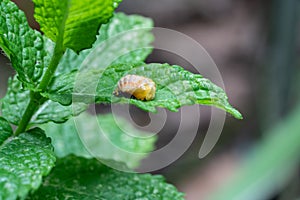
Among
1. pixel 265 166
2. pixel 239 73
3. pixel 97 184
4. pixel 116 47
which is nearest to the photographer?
pixel 97 184

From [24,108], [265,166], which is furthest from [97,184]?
[265,166]

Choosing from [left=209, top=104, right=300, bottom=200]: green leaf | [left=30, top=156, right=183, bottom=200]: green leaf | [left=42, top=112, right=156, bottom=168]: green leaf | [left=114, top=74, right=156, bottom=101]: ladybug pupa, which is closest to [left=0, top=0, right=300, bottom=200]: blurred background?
[left=209, top=104, right=300, bottom=200]: green leaf

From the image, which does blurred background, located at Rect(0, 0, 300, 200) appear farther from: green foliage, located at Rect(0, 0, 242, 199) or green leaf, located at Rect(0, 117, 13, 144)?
green leaf, located at Rect(0, 117, 13, 144)

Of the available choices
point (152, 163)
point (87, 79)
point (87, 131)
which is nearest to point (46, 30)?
point (87, 79)

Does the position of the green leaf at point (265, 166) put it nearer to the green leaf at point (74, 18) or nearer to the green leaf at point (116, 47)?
the green leaf at point (116, 47)

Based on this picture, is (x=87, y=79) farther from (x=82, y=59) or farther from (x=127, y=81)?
(x=82, y=59)

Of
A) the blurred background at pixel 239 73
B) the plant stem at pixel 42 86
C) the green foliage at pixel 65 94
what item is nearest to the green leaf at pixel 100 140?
the green foliage at pixel 65 94

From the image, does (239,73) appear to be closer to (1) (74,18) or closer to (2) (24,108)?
(2) (24,108)
